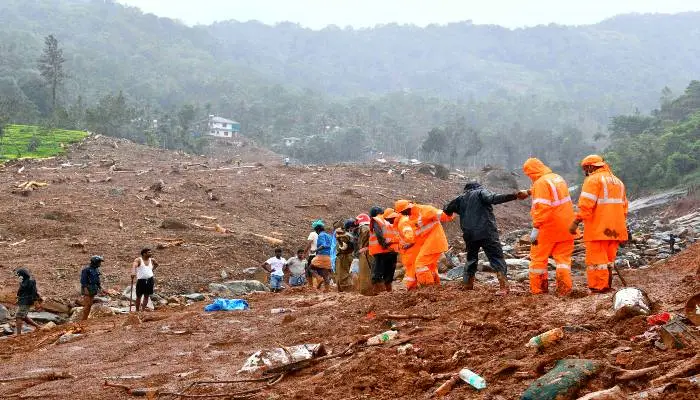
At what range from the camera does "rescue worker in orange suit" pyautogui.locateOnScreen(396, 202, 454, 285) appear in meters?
8.45

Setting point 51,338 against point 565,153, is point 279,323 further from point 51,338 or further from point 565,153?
point 565,153

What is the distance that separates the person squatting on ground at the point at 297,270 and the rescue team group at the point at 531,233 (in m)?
3.35

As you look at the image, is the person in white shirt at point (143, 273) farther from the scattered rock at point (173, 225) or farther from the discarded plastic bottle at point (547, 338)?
the scattered rock at point (173, 225)

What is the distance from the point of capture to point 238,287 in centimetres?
A: 1452

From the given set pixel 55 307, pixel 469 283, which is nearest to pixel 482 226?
pixel 469 283

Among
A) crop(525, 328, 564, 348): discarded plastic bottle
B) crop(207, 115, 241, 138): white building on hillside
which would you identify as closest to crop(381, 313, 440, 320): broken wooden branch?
crop(525, 328, 564, 348): discarded plastic bottle

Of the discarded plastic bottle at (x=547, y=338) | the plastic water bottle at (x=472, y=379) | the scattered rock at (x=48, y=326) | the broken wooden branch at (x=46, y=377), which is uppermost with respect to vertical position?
the discarded plastic bottle at (x=547, y=338)

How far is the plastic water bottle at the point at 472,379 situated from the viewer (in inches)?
162

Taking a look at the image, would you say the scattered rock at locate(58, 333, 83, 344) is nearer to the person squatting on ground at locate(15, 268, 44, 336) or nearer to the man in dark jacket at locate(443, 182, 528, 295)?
the person squatting on ground at locate(15, 268, 44, 336)

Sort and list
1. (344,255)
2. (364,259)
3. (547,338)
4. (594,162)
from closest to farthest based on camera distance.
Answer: (547,338) < (594,162) < (364,259) < (344,255)

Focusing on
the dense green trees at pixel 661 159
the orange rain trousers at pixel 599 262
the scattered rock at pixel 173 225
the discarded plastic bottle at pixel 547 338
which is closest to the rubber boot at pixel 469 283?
the orange rain trousers at pixel 599 262

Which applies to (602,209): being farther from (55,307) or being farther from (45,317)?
(55,307)

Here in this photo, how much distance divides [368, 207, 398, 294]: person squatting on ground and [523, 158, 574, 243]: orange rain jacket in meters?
2.20

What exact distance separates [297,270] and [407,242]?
5249 millimetres
